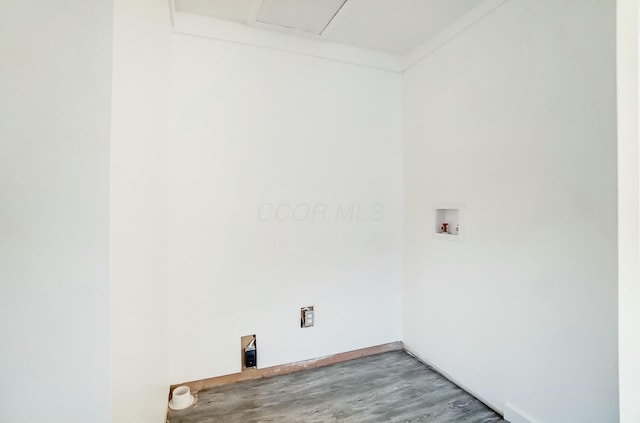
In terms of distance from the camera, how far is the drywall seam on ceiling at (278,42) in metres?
1.87

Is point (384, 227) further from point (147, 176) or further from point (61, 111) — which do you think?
point (61, 111)

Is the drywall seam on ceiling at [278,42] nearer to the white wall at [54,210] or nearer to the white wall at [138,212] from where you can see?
the white wall at [138,212]

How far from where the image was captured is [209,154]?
76.4 inches

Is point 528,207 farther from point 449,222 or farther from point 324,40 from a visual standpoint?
point 324,40

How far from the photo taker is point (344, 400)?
1.80 metres

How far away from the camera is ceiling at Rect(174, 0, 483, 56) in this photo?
1768 millimetres

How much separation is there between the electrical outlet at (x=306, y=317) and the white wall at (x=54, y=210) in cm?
149

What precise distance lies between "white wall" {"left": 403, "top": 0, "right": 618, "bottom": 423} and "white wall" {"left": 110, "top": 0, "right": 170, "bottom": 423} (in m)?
1.80

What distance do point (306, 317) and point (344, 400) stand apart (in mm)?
591
